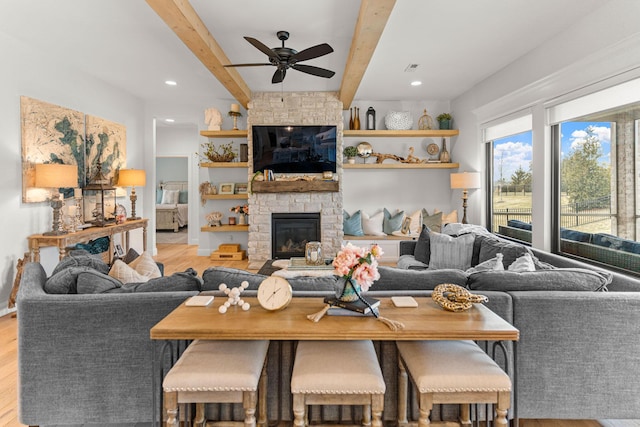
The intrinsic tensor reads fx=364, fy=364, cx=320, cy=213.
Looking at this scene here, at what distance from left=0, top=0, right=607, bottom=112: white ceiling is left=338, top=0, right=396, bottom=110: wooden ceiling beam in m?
0.22

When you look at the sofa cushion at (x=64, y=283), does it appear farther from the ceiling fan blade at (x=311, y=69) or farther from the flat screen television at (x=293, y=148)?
the flat screen television at (x=293, y=148)

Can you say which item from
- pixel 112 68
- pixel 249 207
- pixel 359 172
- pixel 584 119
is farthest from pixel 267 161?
pixel 584 119

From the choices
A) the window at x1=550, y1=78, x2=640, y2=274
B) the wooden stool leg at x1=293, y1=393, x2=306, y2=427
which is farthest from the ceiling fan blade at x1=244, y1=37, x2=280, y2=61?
the window at x1=550, y1=78, x2=640, y2=274

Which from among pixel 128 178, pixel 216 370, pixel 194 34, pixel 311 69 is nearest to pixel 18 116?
pixel 128 178

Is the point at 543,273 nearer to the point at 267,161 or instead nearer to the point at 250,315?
the point at 250,315

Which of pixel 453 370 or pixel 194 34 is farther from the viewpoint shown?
pixel 194 34

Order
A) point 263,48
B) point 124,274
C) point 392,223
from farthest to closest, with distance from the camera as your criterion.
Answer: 1. point 392,223
2. point 263,48
3. point 124,274

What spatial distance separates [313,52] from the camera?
124 inches

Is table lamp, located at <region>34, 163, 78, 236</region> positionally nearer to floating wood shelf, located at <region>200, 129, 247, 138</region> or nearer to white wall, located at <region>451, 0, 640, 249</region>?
floating wood shelf, located at <region>200, 129, 247, 138</region>

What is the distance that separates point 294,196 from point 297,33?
274cm

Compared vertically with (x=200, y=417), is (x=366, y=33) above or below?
above

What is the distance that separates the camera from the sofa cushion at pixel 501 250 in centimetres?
291

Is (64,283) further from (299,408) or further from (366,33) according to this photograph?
(366,33)

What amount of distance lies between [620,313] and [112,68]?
18.0 ft
